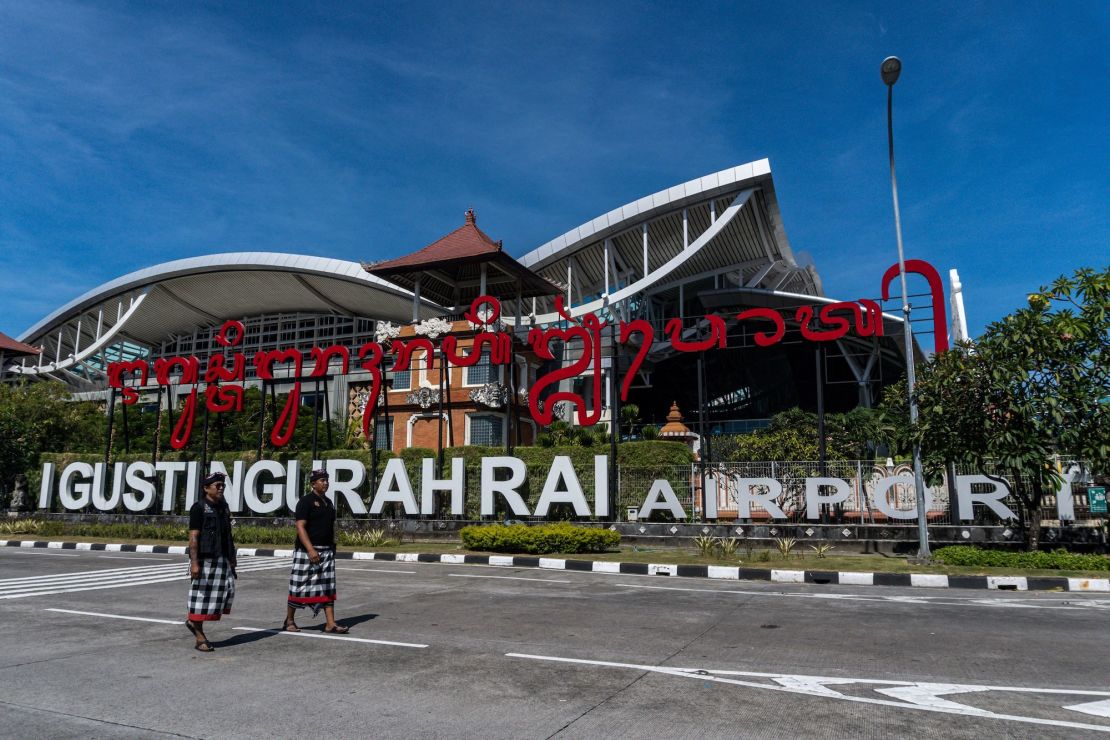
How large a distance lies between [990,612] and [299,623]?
330 inches

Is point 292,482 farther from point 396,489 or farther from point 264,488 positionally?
point 396,489

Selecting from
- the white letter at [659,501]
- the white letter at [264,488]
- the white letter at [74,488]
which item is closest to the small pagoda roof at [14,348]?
the white letter at [74,488]

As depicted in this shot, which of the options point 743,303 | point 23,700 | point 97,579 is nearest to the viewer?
point 23,700

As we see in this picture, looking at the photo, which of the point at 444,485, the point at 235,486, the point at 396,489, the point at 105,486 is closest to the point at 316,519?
the point at 444,485

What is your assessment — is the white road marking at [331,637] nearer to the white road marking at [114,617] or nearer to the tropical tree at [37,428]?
the white road marking at [114,617]

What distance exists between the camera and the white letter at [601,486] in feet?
68.5

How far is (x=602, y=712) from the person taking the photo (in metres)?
5.12

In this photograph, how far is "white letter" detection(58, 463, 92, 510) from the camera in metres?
28.3

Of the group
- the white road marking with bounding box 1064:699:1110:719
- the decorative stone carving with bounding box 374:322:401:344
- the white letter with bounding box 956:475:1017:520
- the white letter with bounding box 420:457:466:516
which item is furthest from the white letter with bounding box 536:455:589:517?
the decorative stone carving with bounding box 374:322:401:344

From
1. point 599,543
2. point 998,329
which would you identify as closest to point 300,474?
point 599,543

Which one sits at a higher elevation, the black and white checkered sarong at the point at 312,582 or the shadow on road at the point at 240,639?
the black and white checkered sarong at the point at 312,582

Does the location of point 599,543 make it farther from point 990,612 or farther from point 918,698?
point 918,698

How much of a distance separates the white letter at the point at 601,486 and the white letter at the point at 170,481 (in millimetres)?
15345

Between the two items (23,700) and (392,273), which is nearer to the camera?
(23,700)
